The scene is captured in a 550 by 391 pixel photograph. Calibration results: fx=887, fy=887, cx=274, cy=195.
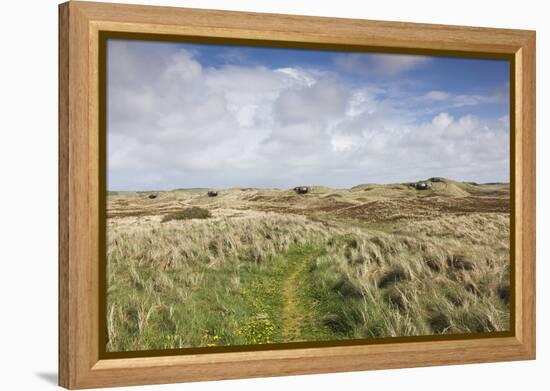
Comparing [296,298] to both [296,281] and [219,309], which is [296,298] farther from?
[219,309]

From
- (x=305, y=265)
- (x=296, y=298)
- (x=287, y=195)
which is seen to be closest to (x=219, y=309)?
(x=296, y=298)

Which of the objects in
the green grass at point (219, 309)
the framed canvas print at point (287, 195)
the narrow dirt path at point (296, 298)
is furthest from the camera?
the narrow dirt path at point (296, 298)

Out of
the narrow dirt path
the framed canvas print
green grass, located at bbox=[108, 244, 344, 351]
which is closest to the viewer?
the framed canvas print

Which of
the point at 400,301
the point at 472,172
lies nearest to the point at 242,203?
the point at 400,301

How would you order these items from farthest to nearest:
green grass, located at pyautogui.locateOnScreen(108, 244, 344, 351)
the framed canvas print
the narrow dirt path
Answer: the narrow dirt path < green grass, located at pyautogui.locateOnScreen(108, 244, 344, 351) < the framed canvas print

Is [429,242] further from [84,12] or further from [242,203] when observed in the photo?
[84,12]

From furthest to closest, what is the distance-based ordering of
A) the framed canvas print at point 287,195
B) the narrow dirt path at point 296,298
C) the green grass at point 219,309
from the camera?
the narrow dirt path at point 296,298 → the green grass at point 219,309 → the framed canvas print at point 287,195
